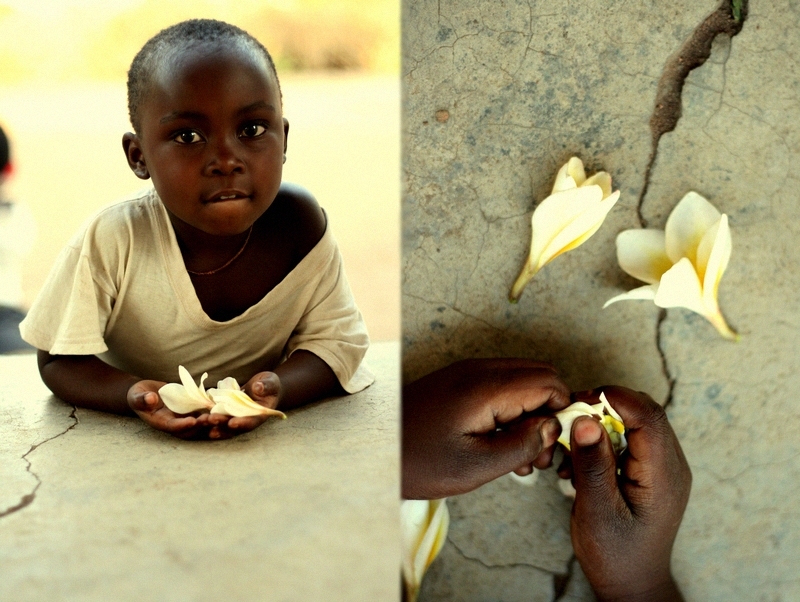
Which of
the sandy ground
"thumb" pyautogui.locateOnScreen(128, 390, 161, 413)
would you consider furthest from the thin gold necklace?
the sandy ground

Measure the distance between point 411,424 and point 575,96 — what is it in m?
0.40

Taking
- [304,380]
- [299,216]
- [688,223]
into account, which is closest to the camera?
[688,223]

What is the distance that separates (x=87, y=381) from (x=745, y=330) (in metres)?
0.79

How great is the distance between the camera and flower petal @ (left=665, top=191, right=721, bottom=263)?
0.88 meters

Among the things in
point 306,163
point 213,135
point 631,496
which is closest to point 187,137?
point 213,135

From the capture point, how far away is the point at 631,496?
33.6 inches

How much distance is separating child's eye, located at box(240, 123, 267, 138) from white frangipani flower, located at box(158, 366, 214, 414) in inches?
11.0

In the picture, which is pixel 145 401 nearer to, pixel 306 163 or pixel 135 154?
pixel 135 154

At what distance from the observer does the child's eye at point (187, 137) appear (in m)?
0.90

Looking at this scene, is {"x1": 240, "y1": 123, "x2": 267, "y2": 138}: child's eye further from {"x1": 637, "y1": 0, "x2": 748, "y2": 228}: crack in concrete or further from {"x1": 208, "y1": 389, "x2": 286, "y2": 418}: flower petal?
{"x1": 637, "y1": 0, "x2": 748, "y2": 228}: crack in concrete

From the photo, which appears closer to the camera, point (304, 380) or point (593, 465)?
point (593, 465)

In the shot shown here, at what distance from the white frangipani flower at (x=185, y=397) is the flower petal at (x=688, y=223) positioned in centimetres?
53

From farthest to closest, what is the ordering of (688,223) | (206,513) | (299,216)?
(299,216) → (688,223) → (206,513)

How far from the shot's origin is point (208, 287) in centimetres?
104
